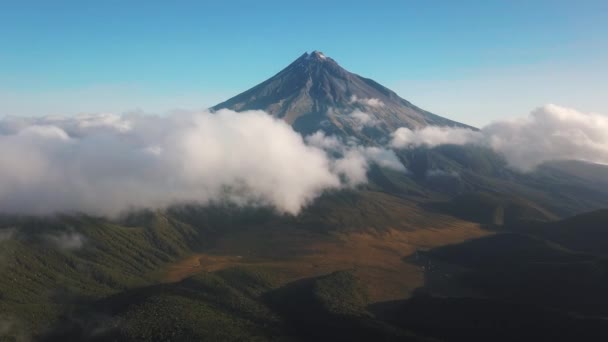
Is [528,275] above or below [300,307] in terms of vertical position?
above

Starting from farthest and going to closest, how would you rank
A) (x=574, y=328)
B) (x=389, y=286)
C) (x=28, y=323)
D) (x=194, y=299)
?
(x=389, y=286)
(x=194, y=299)
(x=28, y=323)
(x=574, y=328)

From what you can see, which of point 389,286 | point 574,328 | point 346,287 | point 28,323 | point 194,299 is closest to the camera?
point 574,328

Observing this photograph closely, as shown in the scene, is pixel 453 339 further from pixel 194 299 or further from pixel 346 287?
pixel 194 299

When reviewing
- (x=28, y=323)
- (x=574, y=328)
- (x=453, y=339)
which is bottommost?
(x=28, y=323)

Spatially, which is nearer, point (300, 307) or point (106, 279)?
point (300, 307)

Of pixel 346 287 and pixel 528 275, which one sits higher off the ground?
pixel 528 275

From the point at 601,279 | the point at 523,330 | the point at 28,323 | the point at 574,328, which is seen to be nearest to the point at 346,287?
the point at 523,330

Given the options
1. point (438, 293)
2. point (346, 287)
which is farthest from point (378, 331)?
point (438, 293)

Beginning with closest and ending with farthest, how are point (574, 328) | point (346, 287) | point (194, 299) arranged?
point (574, 328) < point (194, 299) < point (346, 287)

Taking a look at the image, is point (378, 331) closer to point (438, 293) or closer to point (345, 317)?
point (345, 317)
